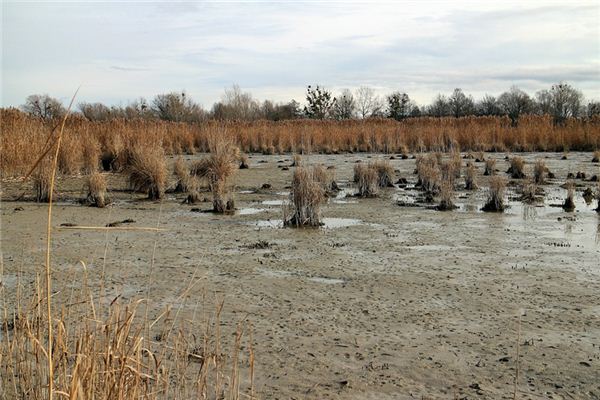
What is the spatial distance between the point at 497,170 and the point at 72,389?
17099 mm

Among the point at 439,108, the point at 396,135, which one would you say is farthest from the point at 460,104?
the point at 396,135

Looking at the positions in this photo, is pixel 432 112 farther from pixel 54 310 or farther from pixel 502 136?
pixel 54 310

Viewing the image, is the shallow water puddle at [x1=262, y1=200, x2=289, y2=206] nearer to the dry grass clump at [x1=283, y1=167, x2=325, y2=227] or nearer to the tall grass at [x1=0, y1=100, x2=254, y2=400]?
the dry grass clump at [x1=283, y1=167, x2=325, y2=227]

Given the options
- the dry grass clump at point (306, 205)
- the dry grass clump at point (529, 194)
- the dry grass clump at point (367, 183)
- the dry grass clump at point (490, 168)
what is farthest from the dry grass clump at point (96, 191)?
the dry grass clump at point (490, 168)

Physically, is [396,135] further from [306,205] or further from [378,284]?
[378,284]

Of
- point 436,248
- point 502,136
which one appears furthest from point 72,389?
point 502,136

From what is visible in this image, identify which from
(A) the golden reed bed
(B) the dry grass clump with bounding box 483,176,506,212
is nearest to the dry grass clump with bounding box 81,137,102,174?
(A) the golden reed bed

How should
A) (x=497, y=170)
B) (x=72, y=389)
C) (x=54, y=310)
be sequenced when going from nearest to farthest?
1. (x=72, y=389)
2. (x=54, y=310)
3. (x=497, y=170)

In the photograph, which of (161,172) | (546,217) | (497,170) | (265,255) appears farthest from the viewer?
(497,170)

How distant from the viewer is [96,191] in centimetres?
1146

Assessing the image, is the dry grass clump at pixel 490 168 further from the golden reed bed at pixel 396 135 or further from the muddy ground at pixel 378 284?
the golden reed bed at pixel 396 135

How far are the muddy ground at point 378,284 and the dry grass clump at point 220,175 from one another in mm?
496

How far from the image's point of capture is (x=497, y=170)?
59.6 feet

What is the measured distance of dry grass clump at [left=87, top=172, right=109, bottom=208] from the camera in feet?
37.3
